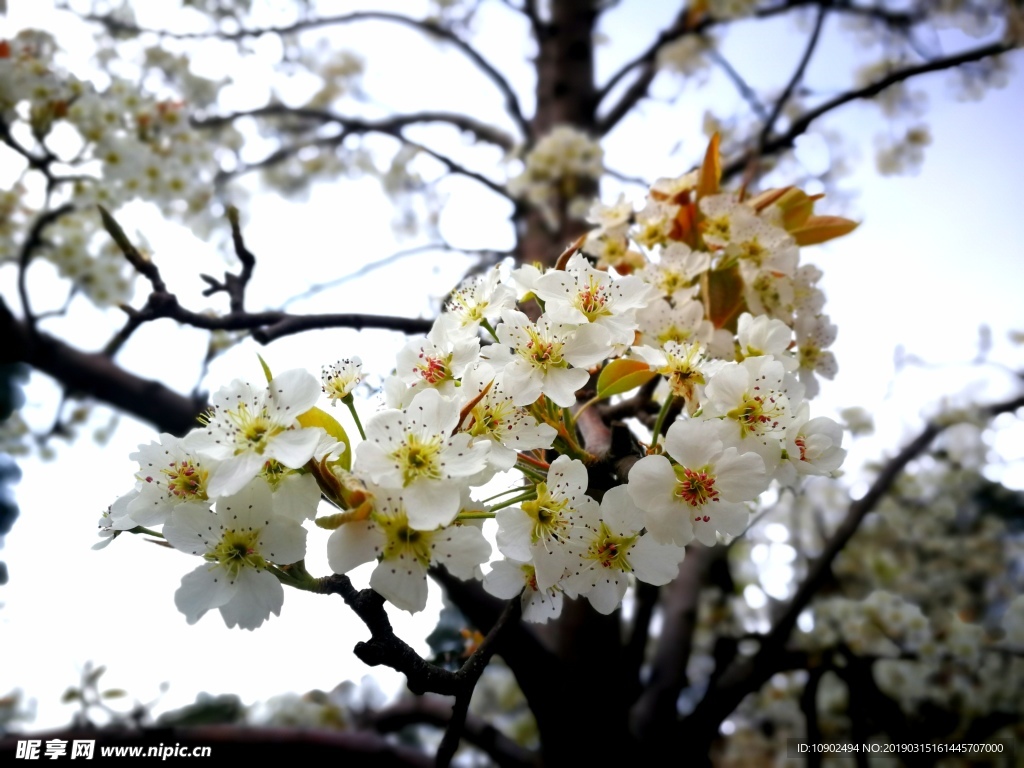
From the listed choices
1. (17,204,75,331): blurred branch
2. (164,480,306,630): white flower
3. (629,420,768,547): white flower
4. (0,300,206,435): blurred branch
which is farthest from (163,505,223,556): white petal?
(17,204,75,331): blurred branch

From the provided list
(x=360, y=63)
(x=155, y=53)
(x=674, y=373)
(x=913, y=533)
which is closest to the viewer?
(x=674, y=373)

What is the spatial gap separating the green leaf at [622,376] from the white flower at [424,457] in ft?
0.61

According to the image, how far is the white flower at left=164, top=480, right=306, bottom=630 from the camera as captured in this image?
46 cm

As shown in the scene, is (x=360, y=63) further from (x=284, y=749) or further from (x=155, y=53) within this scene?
(x=284, y=749)

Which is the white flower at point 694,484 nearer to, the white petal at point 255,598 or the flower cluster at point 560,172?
the white petal at point 255,598

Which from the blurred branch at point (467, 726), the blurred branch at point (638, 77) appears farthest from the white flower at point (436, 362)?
the blurred branch at point (638, 77)

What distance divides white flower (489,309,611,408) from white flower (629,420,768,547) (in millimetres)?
86

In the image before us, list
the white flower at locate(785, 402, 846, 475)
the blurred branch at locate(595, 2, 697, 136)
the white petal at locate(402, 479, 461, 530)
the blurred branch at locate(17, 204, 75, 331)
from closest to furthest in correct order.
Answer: the white petal at locate(402, 479, 461, 530)
the white flower at locate(785, 402, 846, 475)
the blurred branch at locate(17, 204, 75, 331)
the blurred branch at locate(595, 2, 697, 136)

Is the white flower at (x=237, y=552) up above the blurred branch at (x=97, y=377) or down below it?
below

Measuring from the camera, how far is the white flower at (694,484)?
0.49m

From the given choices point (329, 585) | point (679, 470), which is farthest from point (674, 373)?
point (329, 585)

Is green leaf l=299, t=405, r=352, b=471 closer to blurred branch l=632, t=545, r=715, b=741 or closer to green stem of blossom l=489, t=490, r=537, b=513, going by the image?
green stem of blossom l=489, t=490, r=537, b=513

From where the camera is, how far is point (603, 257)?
37.7 inches

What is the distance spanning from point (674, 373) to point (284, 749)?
1.37 meters
